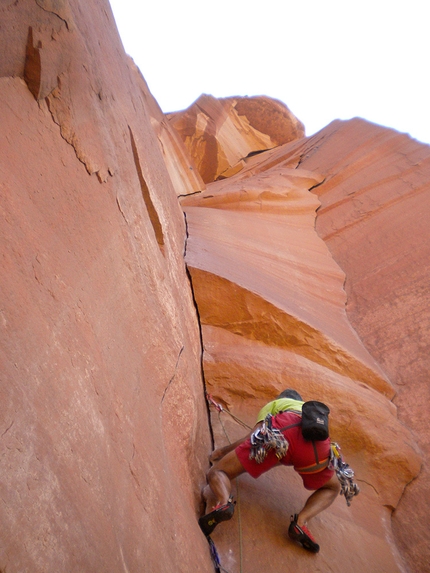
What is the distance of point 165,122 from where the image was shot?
11.3 metres

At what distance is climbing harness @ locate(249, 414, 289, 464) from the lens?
2.72 metres

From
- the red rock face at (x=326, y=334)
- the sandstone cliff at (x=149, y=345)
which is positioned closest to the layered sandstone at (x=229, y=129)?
the red rock face at (x=326, y=334)

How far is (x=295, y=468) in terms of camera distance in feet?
9.30

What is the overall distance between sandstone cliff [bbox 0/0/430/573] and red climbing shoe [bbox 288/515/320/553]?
7cm

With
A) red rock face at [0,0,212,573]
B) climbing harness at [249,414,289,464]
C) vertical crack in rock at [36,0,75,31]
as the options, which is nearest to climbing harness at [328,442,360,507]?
climbing harness at [249,414,289,464]

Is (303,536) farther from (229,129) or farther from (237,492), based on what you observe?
(229,129)

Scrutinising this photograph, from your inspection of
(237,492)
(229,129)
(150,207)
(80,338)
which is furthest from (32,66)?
(229,129)

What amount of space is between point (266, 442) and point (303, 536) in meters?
0.62

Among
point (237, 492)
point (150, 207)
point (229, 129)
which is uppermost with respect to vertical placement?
point (229, 129)

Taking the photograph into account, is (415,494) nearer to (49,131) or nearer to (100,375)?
(100,375)

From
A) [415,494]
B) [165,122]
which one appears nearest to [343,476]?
[415,494]

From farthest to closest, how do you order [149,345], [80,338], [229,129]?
[229,129] → [149,345] → [80,338]

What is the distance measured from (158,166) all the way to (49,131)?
2.56 meters

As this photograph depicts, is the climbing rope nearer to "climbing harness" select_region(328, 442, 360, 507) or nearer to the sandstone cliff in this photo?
the sandstone cliff
